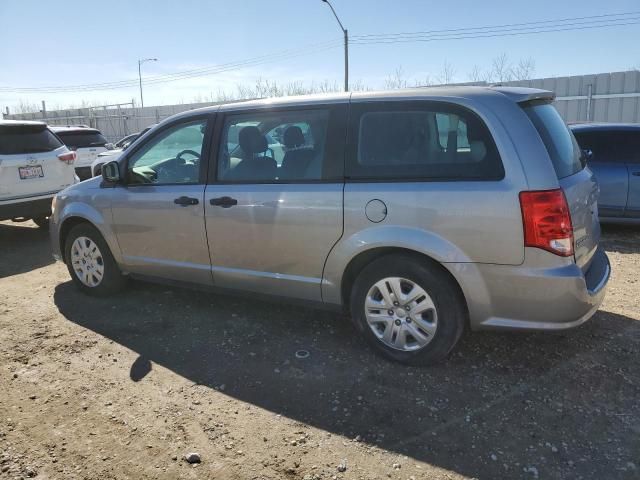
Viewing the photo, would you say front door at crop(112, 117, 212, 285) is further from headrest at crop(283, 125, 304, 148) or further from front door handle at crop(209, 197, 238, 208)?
headrest at crop(283, 125, 304, 148)

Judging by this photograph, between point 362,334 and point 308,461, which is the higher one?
point 362,334

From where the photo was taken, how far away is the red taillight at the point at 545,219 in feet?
9.76

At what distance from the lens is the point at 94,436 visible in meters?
2.95

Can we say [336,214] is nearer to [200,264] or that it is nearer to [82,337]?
[200,264]

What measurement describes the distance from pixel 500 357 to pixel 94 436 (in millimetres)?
2618

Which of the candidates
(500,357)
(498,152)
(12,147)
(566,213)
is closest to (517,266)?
(566,213)

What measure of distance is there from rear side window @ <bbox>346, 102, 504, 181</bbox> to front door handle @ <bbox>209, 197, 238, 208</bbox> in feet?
3.14

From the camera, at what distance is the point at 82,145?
514 inches

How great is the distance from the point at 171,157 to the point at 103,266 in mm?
1316

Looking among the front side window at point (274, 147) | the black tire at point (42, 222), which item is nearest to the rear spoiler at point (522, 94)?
the front side window at point (274, 147)

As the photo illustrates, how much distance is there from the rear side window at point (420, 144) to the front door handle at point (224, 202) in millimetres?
958

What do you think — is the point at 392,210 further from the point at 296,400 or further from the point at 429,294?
the point at 296,400

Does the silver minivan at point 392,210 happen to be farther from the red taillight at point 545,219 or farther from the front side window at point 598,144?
the front side window at point 598,144

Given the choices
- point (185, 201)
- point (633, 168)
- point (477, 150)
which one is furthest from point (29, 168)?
point (633, 168)
